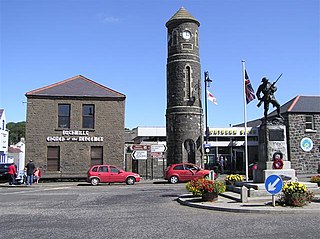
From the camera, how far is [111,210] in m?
12.8

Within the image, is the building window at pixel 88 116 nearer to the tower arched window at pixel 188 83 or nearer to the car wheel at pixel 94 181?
the car wheel at pixel 94 181

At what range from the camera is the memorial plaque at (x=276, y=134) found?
16297 millimetres

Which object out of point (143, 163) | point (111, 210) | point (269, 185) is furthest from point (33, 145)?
point (269, 185)

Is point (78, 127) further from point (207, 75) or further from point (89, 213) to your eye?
point (89, 213)

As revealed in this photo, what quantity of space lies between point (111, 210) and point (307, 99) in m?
32.5

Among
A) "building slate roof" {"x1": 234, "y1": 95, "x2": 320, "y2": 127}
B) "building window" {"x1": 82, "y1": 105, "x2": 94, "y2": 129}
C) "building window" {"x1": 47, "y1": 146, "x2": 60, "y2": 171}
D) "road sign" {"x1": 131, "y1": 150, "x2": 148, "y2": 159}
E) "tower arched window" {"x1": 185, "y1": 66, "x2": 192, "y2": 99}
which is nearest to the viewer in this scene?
"building window" {"x1": 47, "y1": 146, "x2": 60, "y2": 171}

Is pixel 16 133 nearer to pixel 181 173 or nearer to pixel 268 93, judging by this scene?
pixel 181 173

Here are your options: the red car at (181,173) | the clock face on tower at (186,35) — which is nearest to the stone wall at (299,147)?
the clock face on tower at (186,35)

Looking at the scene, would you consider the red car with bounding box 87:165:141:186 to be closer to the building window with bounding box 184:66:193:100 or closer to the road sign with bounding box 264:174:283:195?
the building window with bounding box 184:66:193:100

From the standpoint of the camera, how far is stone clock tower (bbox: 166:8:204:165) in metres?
33.6

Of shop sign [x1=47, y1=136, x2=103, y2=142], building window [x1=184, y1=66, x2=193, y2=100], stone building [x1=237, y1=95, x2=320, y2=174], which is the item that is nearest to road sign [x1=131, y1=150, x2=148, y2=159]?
shop sign [x1=47, y1=136, x2=103, y2=142]

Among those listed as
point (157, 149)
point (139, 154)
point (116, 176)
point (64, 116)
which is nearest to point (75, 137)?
point (64, 116)

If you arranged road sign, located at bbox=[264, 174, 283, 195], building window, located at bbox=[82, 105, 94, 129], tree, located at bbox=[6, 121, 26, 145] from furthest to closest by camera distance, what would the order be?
1. tree, located at bbox=[6, 121, 26, 145]
2. building window, located at bbox=[82, 105, 94, 129]
3. road sign, located at bbox=[264, 174, 283, 195]

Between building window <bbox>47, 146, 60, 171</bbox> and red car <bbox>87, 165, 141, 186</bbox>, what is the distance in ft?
17.3
